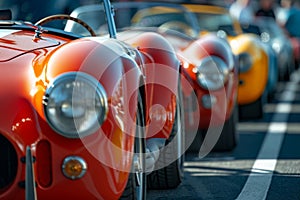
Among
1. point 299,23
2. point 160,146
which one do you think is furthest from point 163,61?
point 299,23

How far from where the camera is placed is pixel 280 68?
18172 millimetres

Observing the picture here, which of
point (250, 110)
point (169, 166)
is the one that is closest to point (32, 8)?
point (169, 166)

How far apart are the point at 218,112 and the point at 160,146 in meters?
2.35

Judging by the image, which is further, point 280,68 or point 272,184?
point 280,68

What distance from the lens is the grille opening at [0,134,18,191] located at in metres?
4.33

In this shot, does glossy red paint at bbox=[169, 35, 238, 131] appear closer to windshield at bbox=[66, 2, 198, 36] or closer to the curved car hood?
windshield at bbox=[66, 2, 198, 36]

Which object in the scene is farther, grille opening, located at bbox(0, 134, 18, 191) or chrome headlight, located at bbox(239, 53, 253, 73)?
chrome headlight, located at bbox(239, 53, 253, 73)

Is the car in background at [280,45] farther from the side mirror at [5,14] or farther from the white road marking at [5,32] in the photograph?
the white road marking at [5,32]

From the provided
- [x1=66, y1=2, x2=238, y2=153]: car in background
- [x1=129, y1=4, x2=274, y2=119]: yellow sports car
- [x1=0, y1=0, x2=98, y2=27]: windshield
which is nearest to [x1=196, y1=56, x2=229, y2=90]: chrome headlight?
[x1=66, y1=2, x2=238, y2=153]: car in background

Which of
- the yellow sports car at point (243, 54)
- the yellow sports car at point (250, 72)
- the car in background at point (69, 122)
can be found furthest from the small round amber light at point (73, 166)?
the yellow sports car at point (250, 72)

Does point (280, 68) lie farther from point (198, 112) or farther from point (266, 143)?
point (198, 112)

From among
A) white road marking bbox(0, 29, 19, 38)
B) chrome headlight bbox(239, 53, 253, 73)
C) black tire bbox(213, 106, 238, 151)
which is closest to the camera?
white road marking bbox(0, 29, 19, 38)

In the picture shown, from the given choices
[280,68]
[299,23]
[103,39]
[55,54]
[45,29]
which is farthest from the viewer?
[299,23]

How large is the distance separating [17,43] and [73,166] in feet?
3.37
